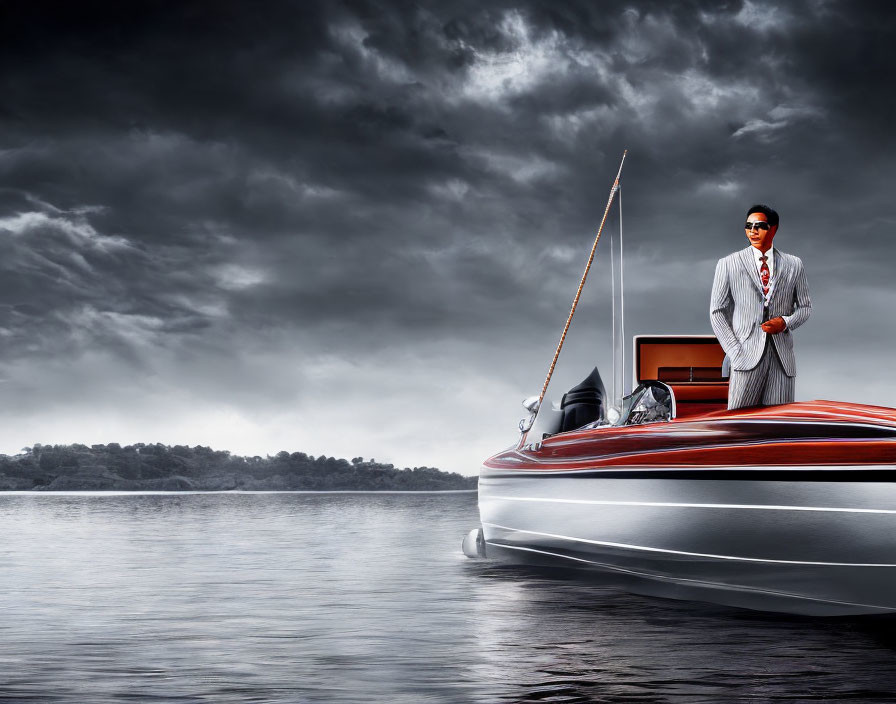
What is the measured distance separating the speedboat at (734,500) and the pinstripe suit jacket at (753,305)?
16.8 inches

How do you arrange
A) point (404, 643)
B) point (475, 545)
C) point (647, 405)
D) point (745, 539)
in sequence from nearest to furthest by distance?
point (404, 643), point (745, 539), point (647, 405), point (475, 545)

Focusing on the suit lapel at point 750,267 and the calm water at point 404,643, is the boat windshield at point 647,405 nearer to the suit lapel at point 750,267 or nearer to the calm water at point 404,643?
the suit lapel at point 750,267

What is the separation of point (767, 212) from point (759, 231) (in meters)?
0.13

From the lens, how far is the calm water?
4781mm

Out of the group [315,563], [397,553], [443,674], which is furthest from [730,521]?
[397,553]

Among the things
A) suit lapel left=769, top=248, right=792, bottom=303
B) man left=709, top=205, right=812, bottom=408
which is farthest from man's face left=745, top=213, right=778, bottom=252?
suit lapel left=769, top=248, right=792, bottom=303

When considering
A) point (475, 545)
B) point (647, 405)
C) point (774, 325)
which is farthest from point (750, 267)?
point (475, 545)

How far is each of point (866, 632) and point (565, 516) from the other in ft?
8.66

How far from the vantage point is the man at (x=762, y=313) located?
677 cm

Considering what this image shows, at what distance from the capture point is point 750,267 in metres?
6.86

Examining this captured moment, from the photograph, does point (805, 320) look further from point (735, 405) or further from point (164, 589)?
point (164, 589)

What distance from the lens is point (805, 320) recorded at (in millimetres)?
6805

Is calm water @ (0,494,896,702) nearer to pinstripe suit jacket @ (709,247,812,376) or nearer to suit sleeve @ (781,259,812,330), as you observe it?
pinstripe suit jacket @ (709,247,812,376)

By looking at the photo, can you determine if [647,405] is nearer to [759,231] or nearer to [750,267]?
[750,267]
